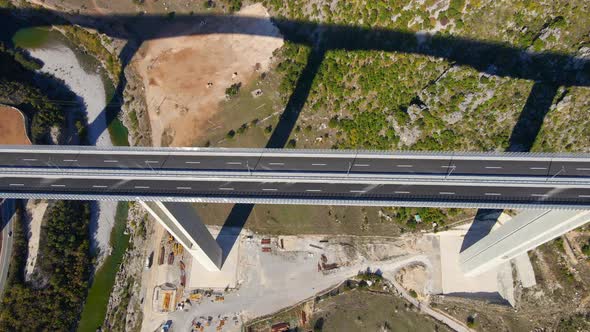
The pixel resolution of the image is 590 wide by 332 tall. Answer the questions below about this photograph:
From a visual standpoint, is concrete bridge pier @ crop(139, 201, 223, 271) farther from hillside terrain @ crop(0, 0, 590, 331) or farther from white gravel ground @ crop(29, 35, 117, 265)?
white gravel ground @ crop(29, 35, 117, 265)

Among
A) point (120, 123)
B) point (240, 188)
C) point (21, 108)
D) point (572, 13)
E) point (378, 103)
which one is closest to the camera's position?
point (240, 188)

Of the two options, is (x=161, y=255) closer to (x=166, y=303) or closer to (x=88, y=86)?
(x=166, y=303)

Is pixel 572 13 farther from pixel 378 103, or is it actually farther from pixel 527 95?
pixel 378 103

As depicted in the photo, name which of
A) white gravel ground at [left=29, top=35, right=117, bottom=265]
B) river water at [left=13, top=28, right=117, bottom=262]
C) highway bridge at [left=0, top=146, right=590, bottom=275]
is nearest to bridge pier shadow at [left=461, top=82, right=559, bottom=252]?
highway bridge at [left=0, top=146, right=590, bottom=275]

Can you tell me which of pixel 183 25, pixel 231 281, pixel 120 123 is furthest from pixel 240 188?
pixel 183 25

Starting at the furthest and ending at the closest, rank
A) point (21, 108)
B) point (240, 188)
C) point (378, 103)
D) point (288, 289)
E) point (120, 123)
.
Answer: point (120, 123) < point (21, 108) < point (378, 103) < point (288, 289) < point (240, 188)

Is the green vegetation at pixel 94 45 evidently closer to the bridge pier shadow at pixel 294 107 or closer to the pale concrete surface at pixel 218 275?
the bridge pier shadow at pixel 294 107
